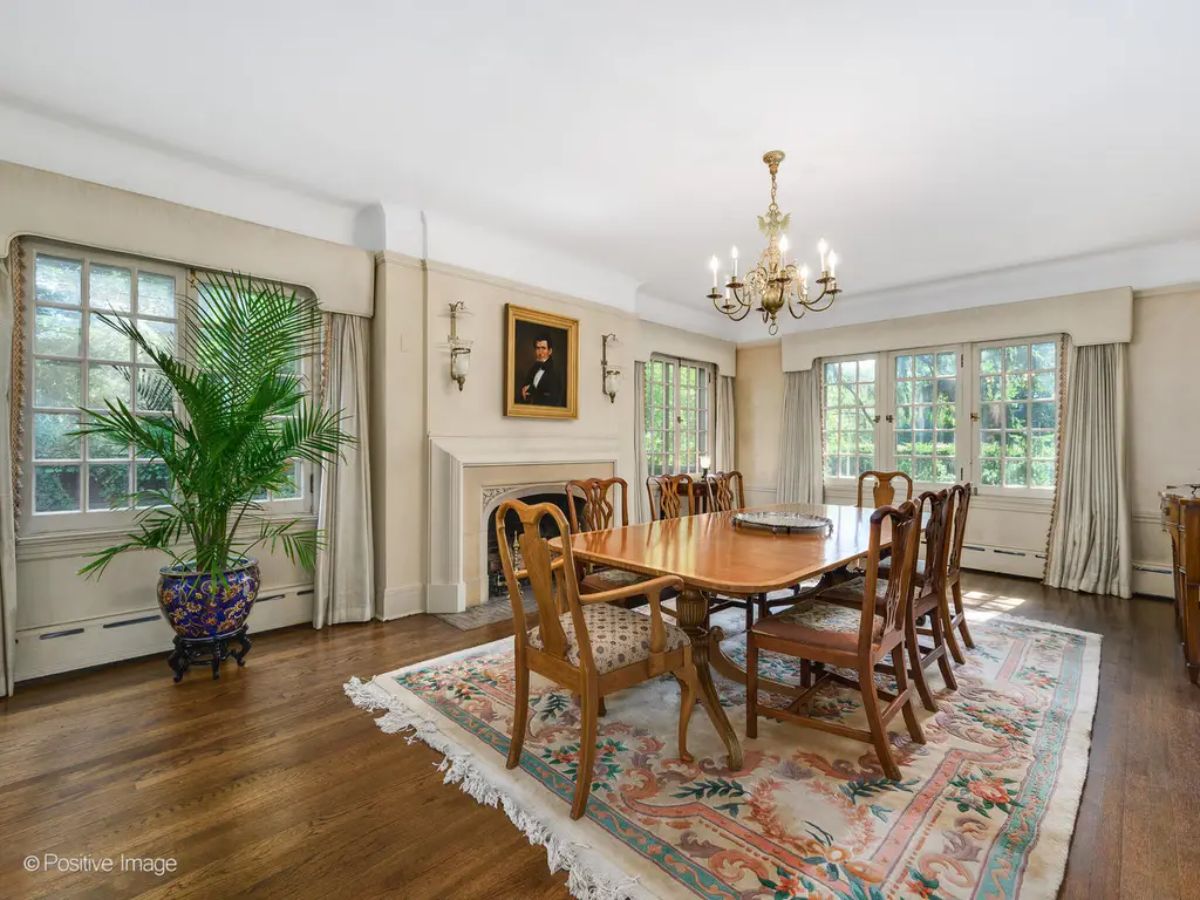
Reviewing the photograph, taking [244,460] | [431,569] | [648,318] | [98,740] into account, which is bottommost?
[98,740]

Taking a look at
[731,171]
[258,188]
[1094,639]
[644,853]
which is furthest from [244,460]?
[1094,639]

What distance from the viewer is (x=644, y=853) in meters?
1.57

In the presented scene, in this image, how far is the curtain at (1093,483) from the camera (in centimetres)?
441

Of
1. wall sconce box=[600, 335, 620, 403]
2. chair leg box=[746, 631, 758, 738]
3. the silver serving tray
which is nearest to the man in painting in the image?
wall sconce box=[600, 335, 620, 403]

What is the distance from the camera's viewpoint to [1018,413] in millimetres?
5004

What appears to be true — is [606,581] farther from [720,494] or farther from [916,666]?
[720,494]

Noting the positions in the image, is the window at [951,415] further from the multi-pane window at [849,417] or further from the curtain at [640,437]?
the curtain at [640,437]

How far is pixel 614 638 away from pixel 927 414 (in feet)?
16.0

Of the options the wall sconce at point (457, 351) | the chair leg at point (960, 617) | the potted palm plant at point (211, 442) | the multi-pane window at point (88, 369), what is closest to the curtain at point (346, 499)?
the potted palm plant at point (211, 442)

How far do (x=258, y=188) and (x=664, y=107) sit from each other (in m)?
2.40

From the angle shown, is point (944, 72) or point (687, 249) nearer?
point (944, 72)

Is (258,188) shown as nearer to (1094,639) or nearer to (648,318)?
(648,318)

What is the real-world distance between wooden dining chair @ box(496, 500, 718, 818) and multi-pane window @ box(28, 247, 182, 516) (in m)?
2.38

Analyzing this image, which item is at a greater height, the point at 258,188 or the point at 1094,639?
the point at 258,188
